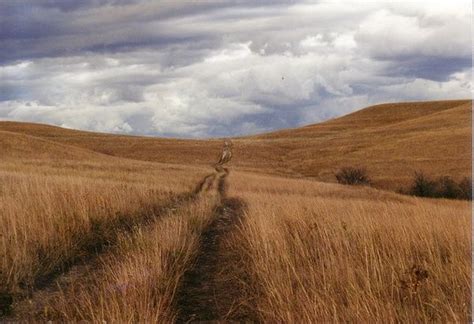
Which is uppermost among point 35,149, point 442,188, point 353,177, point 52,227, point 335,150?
point 35,149

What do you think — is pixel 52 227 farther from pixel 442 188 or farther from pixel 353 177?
pixel 353 177

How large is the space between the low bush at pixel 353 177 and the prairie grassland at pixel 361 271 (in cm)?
4024

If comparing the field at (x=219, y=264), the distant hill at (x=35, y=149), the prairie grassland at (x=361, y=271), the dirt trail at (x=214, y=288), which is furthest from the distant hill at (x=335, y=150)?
the dirt trail at (x=214, y=288)

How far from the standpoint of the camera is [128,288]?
597cm

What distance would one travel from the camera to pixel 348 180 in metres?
50.7

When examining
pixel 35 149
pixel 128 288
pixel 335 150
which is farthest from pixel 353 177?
pixel 128 288

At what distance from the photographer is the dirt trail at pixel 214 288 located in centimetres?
596

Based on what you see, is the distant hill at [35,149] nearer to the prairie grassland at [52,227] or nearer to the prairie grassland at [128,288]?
the prairie grassland at [52,227]

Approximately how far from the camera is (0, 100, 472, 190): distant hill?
55156 mm

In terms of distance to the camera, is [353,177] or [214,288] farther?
[353,177]

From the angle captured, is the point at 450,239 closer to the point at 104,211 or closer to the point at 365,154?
the point at 104,211

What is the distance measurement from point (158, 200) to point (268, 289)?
10906mm

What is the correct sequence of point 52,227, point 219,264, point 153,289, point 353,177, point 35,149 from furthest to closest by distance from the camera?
point 35,149
point 353,177
point 52,227
point 219,264
point 153,289

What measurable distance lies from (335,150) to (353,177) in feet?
86.4
